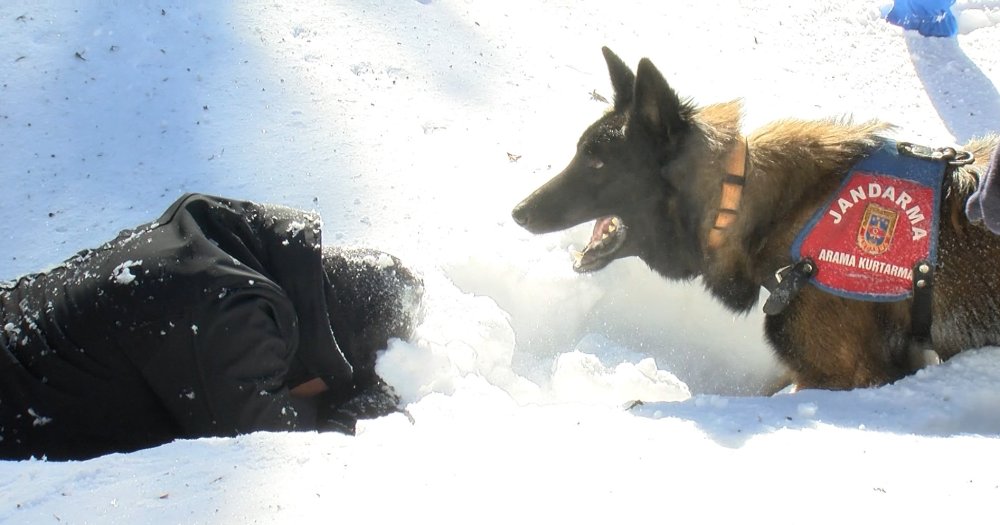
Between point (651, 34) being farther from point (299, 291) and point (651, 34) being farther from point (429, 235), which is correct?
point (299, 291)

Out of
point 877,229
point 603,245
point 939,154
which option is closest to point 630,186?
point 603,245

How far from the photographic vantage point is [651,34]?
5727 millimetres

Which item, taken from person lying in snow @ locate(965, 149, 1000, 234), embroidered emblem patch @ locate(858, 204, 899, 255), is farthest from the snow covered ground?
person lying in snow @ locate(965, 149, 1000, 234)

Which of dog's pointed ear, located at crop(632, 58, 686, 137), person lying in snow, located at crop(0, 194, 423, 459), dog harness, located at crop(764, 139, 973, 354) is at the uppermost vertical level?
dog's pointed ear, located at crop(632, 58, 686, 137)

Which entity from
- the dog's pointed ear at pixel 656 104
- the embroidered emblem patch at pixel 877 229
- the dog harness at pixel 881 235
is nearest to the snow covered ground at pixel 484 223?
the dog harness at pixel 881 235

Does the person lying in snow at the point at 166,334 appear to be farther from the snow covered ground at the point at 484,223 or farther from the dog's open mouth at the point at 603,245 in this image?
the dog's open mouth at the point at 603,245

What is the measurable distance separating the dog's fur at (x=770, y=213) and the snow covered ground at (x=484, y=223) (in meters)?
0.22

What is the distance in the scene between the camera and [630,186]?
121 inches

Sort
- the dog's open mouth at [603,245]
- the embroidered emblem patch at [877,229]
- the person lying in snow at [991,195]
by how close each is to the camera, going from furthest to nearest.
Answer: the dog's open mouth at [603,245], the embroidered emblem patch at [877,229], the person lying in snow at [991,195]

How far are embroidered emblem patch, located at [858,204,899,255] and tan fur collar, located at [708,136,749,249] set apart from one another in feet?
1.41

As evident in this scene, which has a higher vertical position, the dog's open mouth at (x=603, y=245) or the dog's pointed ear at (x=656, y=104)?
the dog's pointed ear at (x=656, y=104)

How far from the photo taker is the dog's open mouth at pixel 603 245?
3.25 m

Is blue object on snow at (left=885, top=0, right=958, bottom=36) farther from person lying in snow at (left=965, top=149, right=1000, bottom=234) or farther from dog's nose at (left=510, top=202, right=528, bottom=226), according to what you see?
person lying in snow at (left=965, top=149, right=1000, bottom=234)

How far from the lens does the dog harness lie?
2738 millimetres
